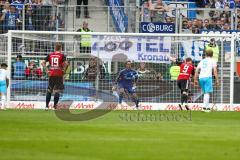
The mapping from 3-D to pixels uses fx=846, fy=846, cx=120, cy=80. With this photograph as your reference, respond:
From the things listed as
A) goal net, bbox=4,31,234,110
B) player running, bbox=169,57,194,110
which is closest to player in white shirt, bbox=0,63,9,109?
goal net, bbox=4,31,234,110

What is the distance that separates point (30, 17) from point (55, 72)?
7.67m

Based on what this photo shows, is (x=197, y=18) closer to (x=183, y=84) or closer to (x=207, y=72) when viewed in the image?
(x=183, y=84)

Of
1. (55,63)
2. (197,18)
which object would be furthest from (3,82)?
(197,18)

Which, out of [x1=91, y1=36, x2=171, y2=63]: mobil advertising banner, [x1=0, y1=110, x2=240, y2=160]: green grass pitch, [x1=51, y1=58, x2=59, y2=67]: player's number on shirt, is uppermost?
[x1=91, y1=36, x2=171, y2=63]: mobil advertising banner

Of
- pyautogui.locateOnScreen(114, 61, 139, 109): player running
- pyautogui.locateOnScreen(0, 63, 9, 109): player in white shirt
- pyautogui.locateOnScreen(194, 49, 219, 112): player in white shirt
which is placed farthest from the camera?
pyautogui.locateOnScreen(114, 61, 139, 109): player running

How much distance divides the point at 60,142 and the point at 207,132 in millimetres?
4481

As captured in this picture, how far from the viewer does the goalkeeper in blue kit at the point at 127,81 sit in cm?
3166

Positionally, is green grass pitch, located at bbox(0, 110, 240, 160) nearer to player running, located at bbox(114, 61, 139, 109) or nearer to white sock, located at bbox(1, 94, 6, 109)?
white sock, located at bbox(1, 94, 6, 109)

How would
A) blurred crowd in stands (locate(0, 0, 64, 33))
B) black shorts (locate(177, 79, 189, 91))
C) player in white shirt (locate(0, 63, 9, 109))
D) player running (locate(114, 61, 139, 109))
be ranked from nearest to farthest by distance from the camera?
1. player in white shirt (locate(0, 63, 9, 109))
2. black shorts (locate(177, 79, 189, 91))
3. player running (locate(114, 61, 139, 109))
4. blurred crowd in stands (locate(0, 0, 64, 33))

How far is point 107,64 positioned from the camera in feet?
105

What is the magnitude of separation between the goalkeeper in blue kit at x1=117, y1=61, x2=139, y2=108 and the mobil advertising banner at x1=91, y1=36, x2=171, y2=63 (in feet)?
2.16

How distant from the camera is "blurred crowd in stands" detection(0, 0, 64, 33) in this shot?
3600 centimetres

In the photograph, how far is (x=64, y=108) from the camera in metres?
30.4

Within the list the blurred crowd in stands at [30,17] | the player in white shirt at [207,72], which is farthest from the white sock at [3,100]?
the player in white shirt at [207,72]
